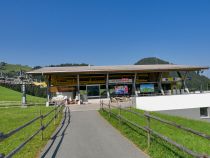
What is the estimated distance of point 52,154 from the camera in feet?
32.1

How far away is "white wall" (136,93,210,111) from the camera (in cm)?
3622

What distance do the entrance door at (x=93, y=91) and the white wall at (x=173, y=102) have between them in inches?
510

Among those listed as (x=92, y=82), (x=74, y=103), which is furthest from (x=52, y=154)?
(x=92, y=82)

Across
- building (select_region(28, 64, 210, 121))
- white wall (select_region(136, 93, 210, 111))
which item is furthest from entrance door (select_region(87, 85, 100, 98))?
white wall (select_region(136, 93, 210, 111))

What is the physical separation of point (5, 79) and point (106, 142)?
7611cm

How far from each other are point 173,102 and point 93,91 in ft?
45.9

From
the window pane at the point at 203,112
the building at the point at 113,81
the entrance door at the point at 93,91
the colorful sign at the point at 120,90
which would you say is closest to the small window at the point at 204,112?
the window pane at the point at 203,112

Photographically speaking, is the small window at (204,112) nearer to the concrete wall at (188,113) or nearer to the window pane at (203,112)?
the window pane at (203,112)

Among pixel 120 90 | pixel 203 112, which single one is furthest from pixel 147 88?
pixel 203 112

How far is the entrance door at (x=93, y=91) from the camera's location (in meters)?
48.2

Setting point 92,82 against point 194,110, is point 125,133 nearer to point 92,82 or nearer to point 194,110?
point 194,110

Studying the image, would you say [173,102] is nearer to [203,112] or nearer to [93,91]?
[203,112]

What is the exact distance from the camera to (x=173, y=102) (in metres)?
38.2

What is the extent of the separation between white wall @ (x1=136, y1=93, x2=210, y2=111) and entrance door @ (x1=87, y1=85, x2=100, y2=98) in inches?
510
